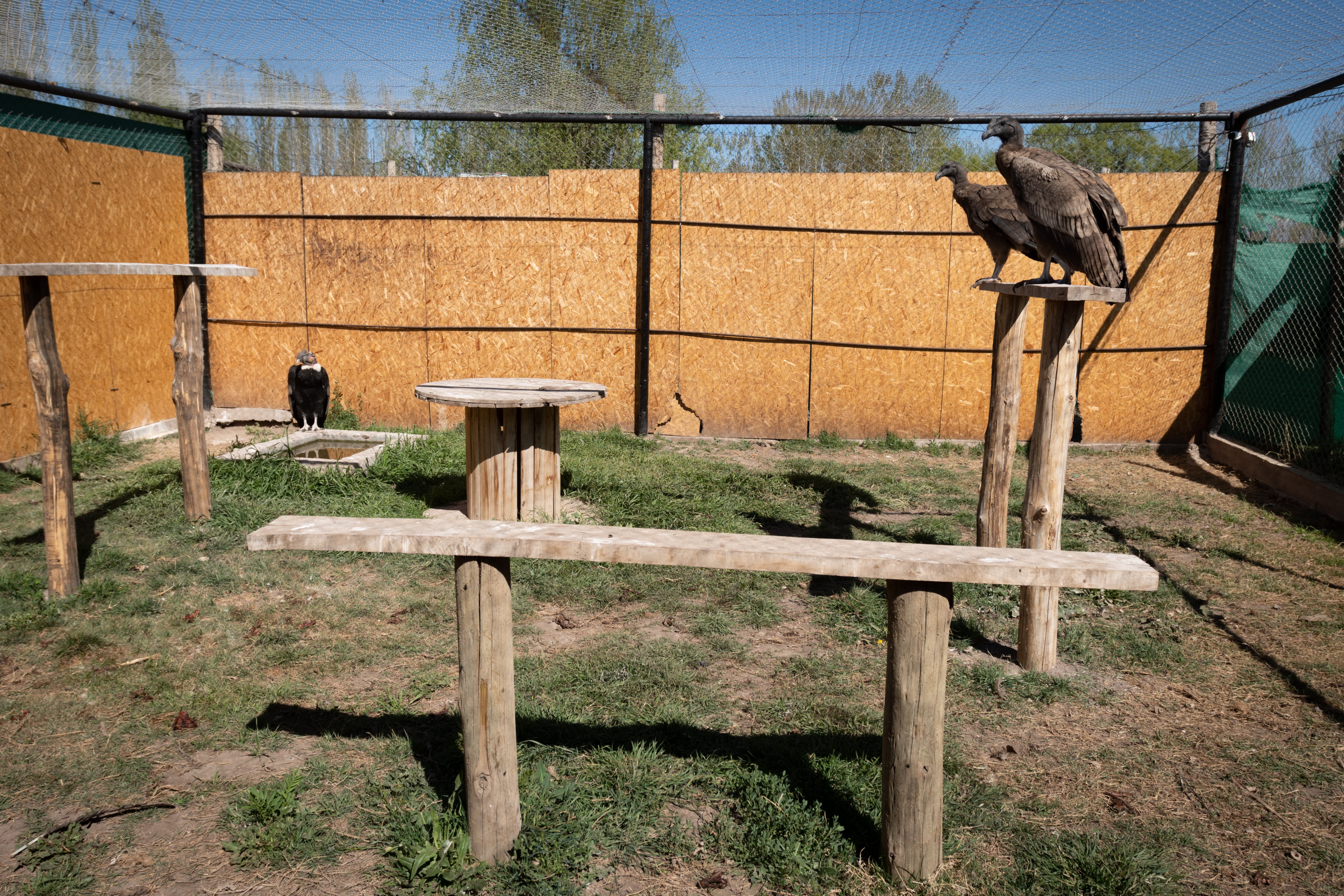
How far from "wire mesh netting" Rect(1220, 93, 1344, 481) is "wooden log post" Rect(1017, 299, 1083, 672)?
386cm

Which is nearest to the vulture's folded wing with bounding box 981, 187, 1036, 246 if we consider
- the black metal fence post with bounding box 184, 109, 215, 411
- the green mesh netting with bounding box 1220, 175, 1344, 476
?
the green mesh netting with bounding box 1220, 175, 1344, 476

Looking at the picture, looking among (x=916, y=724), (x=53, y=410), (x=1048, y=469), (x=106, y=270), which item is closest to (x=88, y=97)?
(x=106, y=270)

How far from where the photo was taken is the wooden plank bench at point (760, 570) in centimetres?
224

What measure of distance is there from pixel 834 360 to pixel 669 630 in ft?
15.0

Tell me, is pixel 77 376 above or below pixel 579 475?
above

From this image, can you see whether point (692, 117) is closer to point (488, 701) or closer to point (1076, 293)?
point (1076, 293)

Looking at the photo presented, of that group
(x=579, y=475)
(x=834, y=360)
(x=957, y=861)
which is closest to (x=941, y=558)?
(x=957, y=861)

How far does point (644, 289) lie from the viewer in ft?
26.2

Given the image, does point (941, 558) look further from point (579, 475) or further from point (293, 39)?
point (293, 39)

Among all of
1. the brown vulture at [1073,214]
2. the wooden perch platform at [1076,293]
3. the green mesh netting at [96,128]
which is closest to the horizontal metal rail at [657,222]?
the green mesh netting at [96,128]

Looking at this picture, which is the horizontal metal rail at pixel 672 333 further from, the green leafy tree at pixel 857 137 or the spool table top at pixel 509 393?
the spool table top at pixel 509 393

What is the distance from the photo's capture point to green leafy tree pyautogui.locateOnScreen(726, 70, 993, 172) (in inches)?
282

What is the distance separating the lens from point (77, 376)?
705cm

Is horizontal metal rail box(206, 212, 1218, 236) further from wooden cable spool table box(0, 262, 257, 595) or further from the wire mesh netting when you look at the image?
wooden cable spool table box(0, 262, 257, 595)
